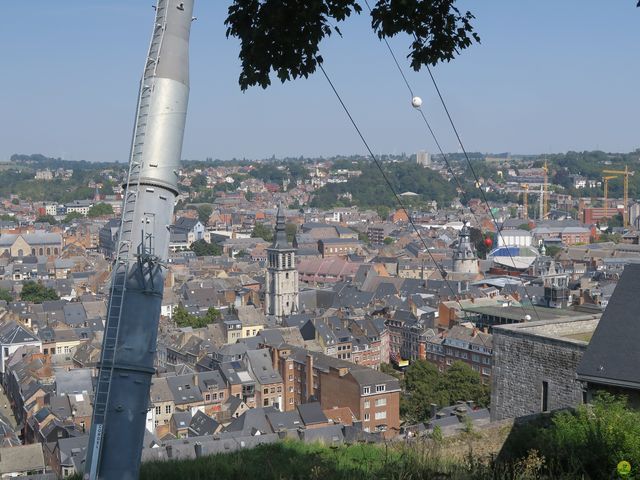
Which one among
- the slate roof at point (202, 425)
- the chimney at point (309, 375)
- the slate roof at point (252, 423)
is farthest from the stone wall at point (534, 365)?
the chimney at point (309, 375)

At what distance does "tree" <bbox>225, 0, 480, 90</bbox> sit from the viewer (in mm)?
3873

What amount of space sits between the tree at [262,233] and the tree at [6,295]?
31.8 m

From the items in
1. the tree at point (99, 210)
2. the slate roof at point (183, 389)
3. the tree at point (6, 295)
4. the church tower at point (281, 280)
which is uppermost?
the tree at point (99, 210)

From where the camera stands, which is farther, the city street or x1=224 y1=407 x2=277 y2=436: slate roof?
the city street

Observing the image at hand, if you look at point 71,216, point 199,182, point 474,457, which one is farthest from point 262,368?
point 199,182

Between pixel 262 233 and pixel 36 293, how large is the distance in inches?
1360

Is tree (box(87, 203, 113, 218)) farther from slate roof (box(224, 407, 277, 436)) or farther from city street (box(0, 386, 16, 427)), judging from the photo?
slate roof (box(224, 407, 277, 436))

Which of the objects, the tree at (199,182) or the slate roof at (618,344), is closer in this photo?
the slate roof at (618,344)

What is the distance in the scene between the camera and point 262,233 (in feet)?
247

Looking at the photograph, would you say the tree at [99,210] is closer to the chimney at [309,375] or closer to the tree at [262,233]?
the tree at [262,233]

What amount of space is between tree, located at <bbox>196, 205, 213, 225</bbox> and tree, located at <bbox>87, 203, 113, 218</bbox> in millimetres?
9219

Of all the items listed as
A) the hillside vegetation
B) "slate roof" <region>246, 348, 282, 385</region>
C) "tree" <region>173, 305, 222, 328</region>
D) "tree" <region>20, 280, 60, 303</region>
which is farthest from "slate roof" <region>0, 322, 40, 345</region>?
the hillside vegetation

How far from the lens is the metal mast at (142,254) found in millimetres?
2975

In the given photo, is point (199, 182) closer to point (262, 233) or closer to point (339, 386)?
point (262, 233)
